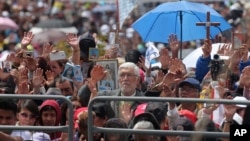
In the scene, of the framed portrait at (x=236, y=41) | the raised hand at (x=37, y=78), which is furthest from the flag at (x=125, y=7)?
the raised hand at (x=37, y=78)

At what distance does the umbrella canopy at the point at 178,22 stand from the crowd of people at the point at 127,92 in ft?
1.32

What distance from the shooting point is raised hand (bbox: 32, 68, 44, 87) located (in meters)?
12.4

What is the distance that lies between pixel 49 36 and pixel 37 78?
51.9 ft

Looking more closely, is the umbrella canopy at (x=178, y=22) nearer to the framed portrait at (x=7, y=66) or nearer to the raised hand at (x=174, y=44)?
the raised hand at (x=174, y=44)

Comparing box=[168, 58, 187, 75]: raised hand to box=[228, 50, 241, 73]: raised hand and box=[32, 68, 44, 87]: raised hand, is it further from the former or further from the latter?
box=[32, 68, 44, 87]: raised hand

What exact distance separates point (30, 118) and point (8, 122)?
364 mm

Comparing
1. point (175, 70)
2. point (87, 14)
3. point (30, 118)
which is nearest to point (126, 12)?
point (175, 70)

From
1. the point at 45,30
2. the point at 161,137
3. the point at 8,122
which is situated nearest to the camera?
the point at 161,137

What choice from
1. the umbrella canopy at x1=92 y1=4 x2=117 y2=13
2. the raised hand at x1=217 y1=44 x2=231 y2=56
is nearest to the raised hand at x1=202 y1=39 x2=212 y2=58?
the raised hand at x1=217 y1=44 x2=231 y2=56

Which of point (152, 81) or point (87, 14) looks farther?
point (87, 14)

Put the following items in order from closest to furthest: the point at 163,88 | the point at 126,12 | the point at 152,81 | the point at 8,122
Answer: the point at 8,122 → the point at 163,88 → the point at 152,81 → the point at 126,12

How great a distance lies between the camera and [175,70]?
12.3 meters

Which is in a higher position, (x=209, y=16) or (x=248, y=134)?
(x=209, y=16)

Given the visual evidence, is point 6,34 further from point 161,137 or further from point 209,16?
point 161,137
